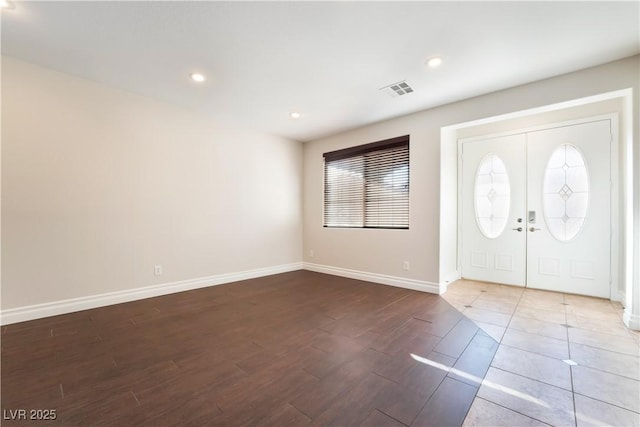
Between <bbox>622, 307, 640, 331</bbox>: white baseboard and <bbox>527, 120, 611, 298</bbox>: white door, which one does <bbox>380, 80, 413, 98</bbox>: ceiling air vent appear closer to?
<bbox>527, 120, 611, 298</bbox>: white door

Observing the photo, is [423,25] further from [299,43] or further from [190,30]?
[190,30]

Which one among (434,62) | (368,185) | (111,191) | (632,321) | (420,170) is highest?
(434,62)

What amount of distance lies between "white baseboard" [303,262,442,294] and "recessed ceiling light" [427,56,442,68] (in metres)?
2.86

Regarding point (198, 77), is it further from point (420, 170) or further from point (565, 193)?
point (565, 193)

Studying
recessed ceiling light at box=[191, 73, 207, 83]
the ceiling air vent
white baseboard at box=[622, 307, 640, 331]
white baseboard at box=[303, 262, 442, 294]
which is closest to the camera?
white baseboard at box=[622, 307, 640, 331]

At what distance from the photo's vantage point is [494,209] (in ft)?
14.4

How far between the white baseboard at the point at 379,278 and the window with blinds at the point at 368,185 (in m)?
0.86

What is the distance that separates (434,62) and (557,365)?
2.90m

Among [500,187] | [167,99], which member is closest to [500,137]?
[500,187]

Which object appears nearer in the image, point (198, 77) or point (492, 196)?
point (198, 77)

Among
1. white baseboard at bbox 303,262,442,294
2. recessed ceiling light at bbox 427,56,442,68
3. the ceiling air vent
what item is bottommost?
white baseboard at bbox 303,262,442,294

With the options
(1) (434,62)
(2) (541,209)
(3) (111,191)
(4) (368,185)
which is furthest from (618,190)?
(3) (111,191)

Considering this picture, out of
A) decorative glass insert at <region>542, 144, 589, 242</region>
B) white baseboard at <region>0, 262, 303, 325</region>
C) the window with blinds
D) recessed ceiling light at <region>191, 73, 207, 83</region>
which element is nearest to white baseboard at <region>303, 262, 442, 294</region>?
the window with blinds

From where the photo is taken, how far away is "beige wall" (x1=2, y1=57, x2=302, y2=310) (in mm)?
2730
